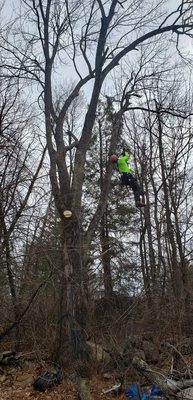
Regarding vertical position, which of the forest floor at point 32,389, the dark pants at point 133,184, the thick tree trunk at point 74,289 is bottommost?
the forest floor at point 32,389

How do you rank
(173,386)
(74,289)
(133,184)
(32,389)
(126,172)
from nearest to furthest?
(173,386)
(32,389)
(74,289)
(126,172)
(133,184)

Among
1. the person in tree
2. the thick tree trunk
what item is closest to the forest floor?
the thick tree trunk

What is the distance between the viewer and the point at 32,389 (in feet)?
29.5

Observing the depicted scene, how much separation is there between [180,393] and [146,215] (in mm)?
14872

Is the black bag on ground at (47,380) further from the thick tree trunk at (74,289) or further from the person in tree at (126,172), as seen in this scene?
the person in tree at (126,172)

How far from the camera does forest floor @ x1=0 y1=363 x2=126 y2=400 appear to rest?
8.57 metres

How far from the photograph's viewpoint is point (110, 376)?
9781mm

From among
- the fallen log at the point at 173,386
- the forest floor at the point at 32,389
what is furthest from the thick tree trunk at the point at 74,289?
the fallen log at the point at 173,386

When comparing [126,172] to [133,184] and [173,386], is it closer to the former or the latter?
[133,184]

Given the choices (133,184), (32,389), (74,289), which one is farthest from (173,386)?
(133,184)

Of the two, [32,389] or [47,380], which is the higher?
[47,380]

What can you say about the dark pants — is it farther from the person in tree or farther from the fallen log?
the fallen log

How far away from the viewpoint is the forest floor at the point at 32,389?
857 centimetres

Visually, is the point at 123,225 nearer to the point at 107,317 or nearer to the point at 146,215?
the point at 146,215
